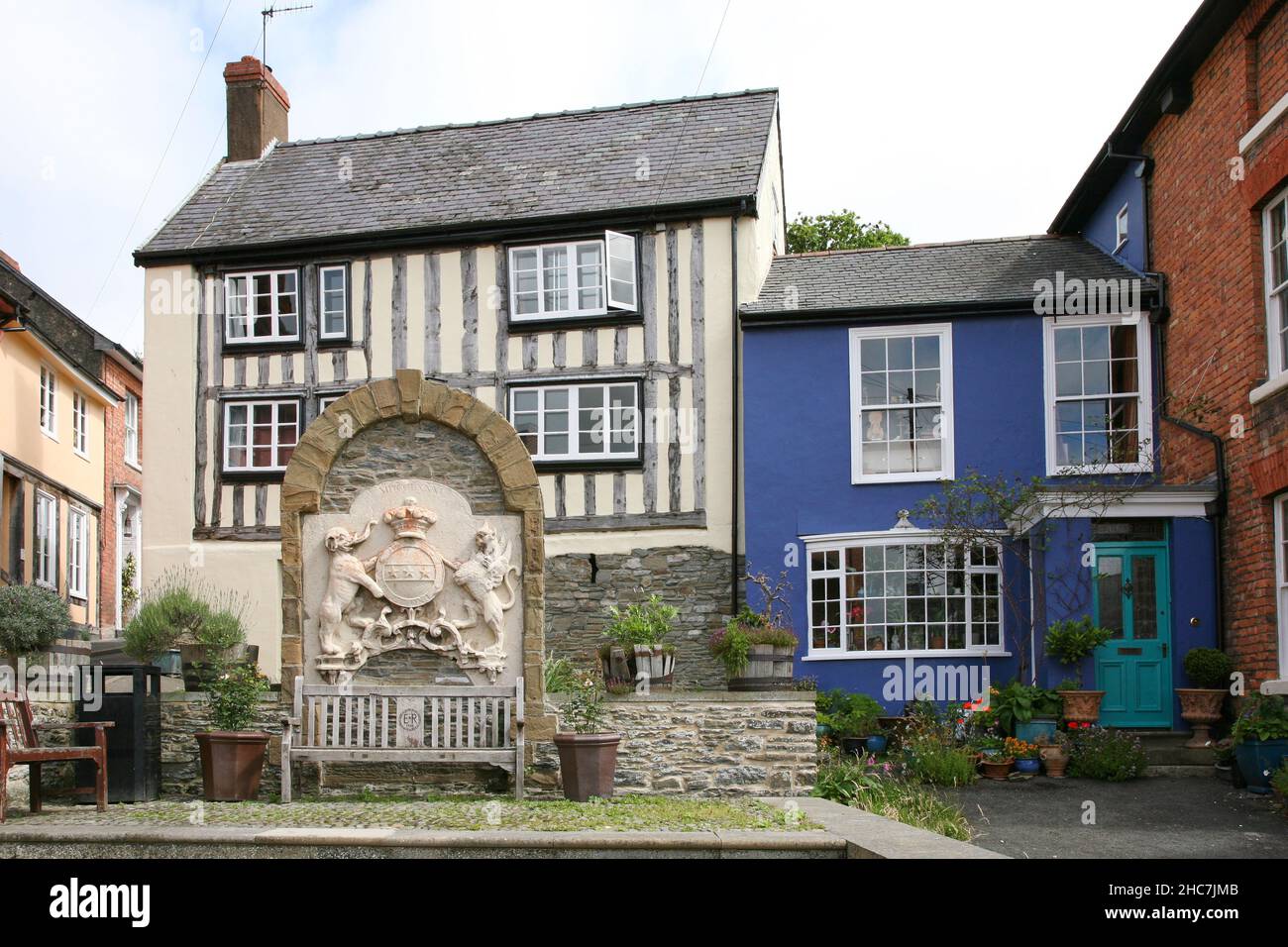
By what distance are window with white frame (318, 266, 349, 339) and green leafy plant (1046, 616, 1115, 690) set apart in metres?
10.6

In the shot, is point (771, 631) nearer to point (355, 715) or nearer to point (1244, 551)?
point (355, 715)

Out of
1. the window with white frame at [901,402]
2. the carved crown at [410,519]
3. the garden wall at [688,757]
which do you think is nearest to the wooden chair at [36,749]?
the garden wall at [688,757]

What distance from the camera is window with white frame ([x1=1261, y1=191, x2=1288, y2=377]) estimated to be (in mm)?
12961

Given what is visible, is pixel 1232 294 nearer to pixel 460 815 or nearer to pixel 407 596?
pixel 407 596

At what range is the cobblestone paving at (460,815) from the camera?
855 centimetres

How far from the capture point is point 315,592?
36.8 ft

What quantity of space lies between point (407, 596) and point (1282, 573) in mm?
8441

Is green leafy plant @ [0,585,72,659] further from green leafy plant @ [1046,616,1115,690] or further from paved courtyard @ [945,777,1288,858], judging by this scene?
green leafy plant @ [1046,616,1115,690]

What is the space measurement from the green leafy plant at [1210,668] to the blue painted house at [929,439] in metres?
1.74

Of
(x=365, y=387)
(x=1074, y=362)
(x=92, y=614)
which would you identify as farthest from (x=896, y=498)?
(x=92, y=614)

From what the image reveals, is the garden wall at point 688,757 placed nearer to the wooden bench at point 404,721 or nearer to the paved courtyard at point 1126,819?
the wooden bench at point 404,721

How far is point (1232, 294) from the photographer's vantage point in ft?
46.2

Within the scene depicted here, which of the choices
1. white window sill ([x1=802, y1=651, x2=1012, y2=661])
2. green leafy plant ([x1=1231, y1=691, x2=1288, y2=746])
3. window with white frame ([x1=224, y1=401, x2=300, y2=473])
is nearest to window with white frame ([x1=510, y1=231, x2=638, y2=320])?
window with white frame ([x1=224, y1=401, x2=300, y2=473])
